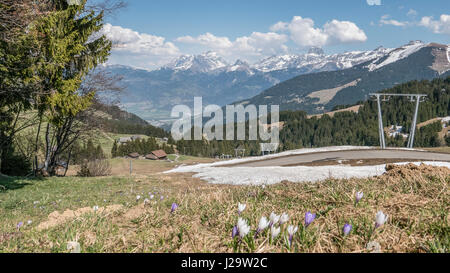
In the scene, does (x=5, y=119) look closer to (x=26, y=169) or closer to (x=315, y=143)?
(x=26, y=169)

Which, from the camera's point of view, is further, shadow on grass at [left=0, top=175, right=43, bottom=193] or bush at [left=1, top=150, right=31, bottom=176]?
bush at [left=1, top=150, right=31, bottom=176]

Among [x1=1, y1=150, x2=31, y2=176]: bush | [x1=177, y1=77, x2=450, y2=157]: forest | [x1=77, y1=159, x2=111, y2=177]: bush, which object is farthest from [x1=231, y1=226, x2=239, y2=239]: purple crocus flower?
[x1=177, y1=77, x2=450, y2=157]: forest

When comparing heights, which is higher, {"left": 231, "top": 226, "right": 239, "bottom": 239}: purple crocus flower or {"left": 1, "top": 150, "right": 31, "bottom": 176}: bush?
{"left": 231, "top": 226, "right": 239, "bottom": 239}: purple crocus flower

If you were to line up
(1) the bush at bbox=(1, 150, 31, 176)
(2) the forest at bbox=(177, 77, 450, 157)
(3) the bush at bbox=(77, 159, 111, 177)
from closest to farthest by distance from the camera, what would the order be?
1. (1) the bush at bbox=(1, 150, 31, 176)
2. (3) the bush at bbox=(77, 159, 111, 177)
3. (2) the forest at bbox=(177, 77, 450, 157)

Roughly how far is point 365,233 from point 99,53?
2034 cm

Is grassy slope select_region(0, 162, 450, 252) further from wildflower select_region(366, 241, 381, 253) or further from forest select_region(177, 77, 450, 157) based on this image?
forest select_region(177, 77, 450, 157)

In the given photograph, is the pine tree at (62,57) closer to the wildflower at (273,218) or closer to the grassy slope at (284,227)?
the grassy slope at (284,227)

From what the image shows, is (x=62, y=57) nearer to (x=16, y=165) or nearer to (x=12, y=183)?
(x=12, y=183)

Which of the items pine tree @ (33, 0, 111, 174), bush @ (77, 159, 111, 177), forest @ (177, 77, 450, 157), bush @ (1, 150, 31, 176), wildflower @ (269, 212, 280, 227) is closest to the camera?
wildflower @ (269, 212, 280, 227)

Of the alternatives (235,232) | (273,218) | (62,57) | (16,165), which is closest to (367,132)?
(16,165)

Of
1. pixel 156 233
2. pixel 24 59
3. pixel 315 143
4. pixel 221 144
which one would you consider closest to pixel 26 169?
pixel 24 59

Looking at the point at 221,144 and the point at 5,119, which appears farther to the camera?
the point at 221,144

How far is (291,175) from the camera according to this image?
20297 mm

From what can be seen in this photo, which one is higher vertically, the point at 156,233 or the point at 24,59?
the point at 24,59
